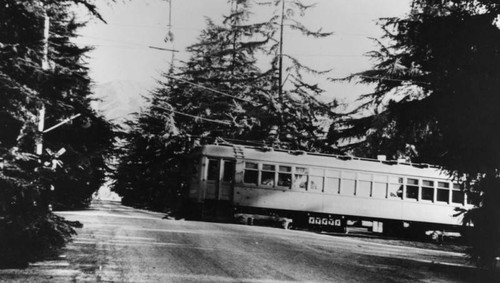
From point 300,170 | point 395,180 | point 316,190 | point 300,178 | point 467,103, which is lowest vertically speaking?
point 316,190

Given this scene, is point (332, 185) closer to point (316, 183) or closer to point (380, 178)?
point (316, 183)

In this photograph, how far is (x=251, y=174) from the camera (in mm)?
21562

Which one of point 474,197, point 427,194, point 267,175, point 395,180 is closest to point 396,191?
point 395,180

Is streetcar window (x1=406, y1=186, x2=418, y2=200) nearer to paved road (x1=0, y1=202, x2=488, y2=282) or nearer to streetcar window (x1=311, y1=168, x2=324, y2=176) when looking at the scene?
streetcar window (x1=311, y1=168, x2=324, y2=176)

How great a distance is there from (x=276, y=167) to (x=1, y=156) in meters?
14.2

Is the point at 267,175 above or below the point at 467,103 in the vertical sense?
below

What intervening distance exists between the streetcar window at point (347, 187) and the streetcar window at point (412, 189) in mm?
2446

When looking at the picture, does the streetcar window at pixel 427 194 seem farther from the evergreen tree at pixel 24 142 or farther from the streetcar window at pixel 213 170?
the evergreen tree at pixel 24 142

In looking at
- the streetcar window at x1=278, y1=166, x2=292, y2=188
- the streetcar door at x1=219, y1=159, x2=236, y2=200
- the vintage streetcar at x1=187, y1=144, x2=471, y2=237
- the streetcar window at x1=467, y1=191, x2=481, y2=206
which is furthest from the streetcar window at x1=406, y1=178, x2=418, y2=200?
the streetcar window at x1=467, y1=191, x2=481, y2=206

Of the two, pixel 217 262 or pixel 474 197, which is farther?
pixel 474 197

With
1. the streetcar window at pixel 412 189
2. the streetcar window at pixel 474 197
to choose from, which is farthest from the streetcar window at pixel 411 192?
the streetcar window at pixel 474 197

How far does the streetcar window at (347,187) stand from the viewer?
72.9 feet

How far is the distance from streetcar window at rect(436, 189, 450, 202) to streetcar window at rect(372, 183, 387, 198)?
2408mm

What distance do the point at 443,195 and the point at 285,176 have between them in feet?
23.1
